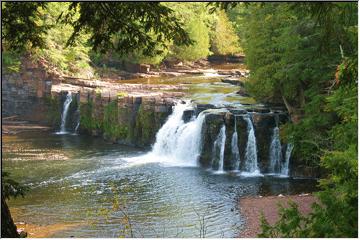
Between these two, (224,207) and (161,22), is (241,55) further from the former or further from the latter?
(161,22)

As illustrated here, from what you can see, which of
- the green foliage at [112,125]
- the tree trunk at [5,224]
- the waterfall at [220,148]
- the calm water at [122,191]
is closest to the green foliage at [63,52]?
the green foliage at [112,125]

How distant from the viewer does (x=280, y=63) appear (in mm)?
20172

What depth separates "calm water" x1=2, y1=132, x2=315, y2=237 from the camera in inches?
574

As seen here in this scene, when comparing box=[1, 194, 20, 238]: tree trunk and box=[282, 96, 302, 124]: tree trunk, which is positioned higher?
box=[282, 96, 302, 124]: tree trunk

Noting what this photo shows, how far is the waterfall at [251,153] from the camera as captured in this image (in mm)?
21234

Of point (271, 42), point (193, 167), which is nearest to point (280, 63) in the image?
point (271, 42)

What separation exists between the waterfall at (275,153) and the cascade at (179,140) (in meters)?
2.85

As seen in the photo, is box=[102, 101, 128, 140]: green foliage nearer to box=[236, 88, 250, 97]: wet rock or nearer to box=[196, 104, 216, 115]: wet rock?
box=[196, 104, 216, 115]: wet rock

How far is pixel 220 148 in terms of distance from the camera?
2217 cm

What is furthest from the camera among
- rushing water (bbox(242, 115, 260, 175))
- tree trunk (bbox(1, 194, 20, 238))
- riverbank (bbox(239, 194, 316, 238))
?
rushing water (bbox(242, 115, 260, 175))

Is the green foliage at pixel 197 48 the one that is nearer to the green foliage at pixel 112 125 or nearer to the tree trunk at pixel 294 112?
the green foliage at pixel 112 125

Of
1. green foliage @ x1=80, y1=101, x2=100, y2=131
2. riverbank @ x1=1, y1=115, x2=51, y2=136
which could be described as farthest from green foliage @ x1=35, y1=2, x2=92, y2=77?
riverbank @ x1=1, y1=115, x2=51, y2=136

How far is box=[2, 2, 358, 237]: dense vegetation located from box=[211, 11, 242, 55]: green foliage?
89mm

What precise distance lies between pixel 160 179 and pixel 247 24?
6860 millimetres
